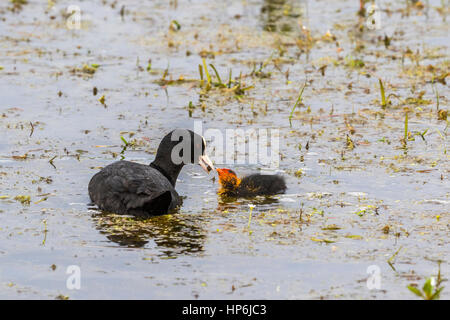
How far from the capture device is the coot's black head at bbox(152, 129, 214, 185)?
29.7 feet

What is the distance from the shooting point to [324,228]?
25.4 feet

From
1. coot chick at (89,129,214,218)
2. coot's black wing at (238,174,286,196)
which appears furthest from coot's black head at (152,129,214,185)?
coot's black wing at (238,174,286,196)

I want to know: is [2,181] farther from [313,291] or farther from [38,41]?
[38,41]

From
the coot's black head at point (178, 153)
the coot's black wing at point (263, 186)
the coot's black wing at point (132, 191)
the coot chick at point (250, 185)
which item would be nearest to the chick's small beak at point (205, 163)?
the coot's black head at point (178, 153)

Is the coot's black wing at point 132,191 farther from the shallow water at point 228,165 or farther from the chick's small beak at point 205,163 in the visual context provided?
the chick's small beak at point 205,163

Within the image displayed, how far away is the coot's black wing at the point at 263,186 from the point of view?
8906 millimetres

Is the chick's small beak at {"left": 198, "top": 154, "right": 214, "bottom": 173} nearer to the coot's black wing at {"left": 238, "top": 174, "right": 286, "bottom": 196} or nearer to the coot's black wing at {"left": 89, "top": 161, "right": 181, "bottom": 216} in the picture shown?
the coot's black wing at {"left": 238, "top": 174, "right": 286, "bottom": 196}

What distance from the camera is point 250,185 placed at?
9.00 meters

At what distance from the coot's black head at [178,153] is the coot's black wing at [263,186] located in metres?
0.44

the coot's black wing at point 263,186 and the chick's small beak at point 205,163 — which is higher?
the chick's small beak at point 205,163

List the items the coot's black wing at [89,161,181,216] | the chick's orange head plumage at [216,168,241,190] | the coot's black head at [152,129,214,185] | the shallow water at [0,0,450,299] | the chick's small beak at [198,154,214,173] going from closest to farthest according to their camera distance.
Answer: the shallow water at [0,0,450,299]
the coot's black wing at [89,161,181,216]
the chick's orange head plumage at [216,168,241,190]
the coot's black head at [152,129,214,185]
the chick's small beak at [198,154,214,173]

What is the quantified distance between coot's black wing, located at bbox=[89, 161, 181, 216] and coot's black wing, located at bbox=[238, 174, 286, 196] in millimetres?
828
